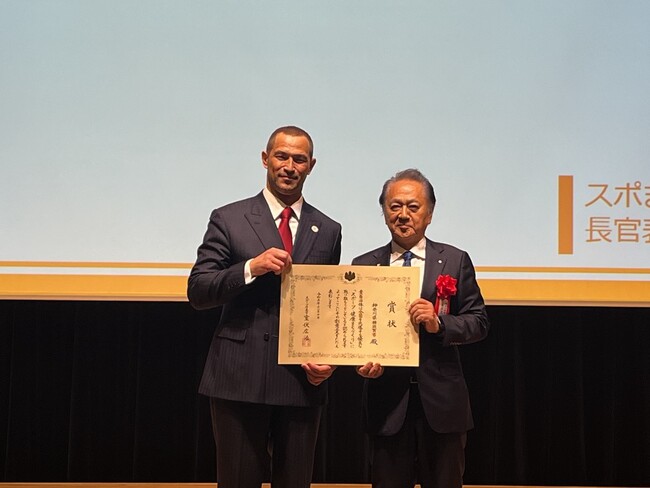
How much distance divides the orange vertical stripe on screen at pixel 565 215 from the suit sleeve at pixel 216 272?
1766mm

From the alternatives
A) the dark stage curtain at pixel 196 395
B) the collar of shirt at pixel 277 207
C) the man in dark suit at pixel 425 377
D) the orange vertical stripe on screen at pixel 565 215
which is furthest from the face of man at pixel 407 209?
the dark stage curtain at pixel 196 395

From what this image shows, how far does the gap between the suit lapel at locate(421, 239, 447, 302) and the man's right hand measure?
451mm

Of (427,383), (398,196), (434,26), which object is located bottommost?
(427,383)

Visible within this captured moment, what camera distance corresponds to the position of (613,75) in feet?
10.6

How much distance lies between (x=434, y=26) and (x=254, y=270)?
188cm

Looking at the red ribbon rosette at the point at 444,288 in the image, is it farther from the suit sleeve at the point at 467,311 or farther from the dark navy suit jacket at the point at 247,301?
the dark navy suit jacket at the point at 247,301

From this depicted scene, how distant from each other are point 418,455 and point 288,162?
0.92 m

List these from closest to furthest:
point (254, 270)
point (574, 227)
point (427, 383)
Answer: point (254, 270), point (427, 383), point (574, 227)

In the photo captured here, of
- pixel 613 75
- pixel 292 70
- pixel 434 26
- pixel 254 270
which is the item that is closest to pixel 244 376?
pixel 254 270

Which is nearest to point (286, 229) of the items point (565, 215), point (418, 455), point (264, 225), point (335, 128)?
point (264, 225)

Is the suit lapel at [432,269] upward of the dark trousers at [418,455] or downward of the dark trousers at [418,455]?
upward

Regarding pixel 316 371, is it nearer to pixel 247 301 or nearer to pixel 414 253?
pixel 247 301

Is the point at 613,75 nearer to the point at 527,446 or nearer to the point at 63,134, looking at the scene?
the point at 527,446

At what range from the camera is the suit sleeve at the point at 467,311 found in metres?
2.04
